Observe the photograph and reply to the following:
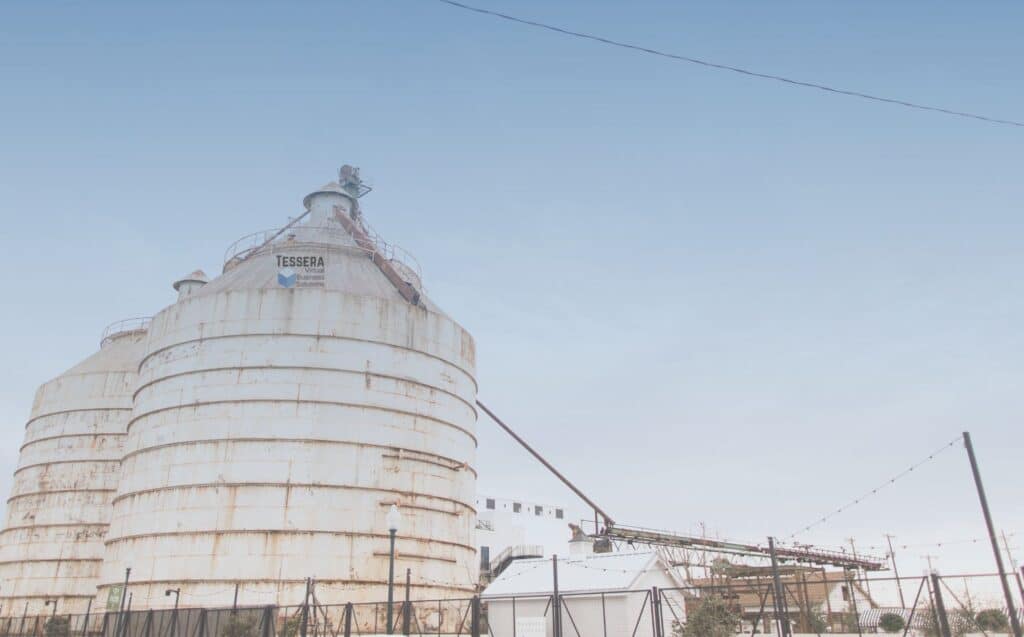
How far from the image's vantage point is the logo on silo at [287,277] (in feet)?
106

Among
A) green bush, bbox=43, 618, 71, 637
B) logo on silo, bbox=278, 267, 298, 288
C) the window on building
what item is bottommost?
green bush, bbox=43, 618, 71, 637

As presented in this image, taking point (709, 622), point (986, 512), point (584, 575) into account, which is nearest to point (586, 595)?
point (584, 575)

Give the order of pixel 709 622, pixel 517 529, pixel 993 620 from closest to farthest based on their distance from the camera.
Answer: pixel 709 622, pixel 993 620, pixel 517 529

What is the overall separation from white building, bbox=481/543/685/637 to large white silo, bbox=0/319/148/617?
2311 centimetres

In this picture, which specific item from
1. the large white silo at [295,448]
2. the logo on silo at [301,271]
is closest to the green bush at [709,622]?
the large white silo at [295,448]

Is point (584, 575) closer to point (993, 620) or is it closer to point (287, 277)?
point (993, 620)

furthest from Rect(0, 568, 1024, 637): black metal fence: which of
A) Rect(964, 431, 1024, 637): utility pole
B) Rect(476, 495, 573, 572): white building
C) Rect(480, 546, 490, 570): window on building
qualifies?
Rect(480, 546, 490, 570): window on building

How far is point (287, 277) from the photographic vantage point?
3253 cm

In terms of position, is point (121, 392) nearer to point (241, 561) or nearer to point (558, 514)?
point (241, 561)

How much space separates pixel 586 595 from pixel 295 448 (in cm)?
1211

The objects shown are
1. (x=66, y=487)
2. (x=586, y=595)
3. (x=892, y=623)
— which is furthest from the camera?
(x=66, y=487)

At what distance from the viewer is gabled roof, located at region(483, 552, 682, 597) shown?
27.8 m

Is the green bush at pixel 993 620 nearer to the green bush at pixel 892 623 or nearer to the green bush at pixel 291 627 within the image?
the green bush at pixel 892 623

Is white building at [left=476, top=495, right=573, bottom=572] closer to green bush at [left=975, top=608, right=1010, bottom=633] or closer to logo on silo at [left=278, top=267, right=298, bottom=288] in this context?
logo on silo at [left=278, top=267, right=298, bottom=288]
